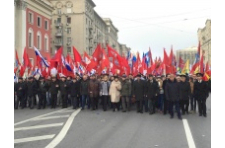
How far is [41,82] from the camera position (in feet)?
48.2

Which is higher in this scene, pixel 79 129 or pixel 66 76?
pixel 66 76

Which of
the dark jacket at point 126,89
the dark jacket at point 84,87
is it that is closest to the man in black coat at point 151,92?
the dark jacket at point 126,89

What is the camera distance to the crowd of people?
464 inches

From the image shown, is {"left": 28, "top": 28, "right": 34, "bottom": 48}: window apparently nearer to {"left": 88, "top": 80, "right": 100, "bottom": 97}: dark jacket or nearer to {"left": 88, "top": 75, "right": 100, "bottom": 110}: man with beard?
{"left": 88, "top": 75, "right": 100, "bottom": 110}: man with beard

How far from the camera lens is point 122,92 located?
13.2 meters

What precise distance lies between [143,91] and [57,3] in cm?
5042

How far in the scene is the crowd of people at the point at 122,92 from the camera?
1180cm

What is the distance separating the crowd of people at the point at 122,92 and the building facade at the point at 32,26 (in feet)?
75.3

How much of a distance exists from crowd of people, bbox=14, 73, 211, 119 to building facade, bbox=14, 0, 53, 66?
2296 centimetres

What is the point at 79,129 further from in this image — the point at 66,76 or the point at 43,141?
the point at 66,76

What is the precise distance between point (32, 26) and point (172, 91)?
3242 centimetres

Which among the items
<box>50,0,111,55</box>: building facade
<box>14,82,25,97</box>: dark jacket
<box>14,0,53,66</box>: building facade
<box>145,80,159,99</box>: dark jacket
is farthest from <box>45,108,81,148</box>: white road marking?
<box>50,0,111,55</box>: building facade
